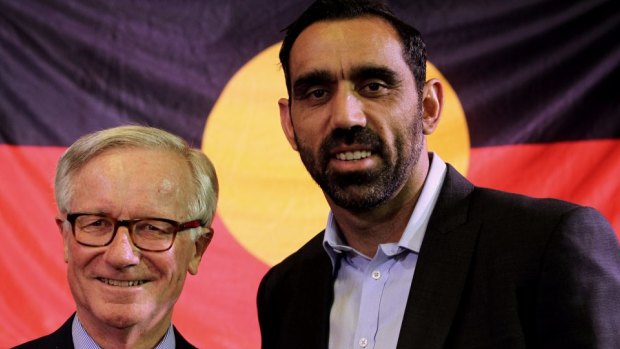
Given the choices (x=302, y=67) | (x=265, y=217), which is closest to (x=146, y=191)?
(x=302, y=67)

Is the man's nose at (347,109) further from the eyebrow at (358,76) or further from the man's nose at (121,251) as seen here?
the man's nose at (121,251)

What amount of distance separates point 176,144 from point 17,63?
145cm

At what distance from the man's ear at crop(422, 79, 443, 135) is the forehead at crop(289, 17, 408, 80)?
0.09 m

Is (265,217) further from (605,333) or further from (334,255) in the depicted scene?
(605,333)

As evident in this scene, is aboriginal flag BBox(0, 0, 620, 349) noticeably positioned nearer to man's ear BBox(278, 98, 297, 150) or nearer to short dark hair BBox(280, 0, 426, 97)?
man's ear BBox(278, 98, 297, 150)

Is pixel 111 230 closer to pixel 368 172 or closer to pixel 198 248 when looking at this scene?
pixel 198 248

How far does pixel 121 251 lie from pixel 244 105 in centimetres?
149

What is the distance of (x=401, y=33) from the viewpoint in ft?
6.18

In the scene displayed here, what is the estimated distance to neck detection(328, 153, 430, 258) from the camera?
6.09ft


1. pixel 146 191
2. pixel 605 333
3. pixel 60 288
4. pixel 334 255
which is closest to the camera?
pixel 605 333

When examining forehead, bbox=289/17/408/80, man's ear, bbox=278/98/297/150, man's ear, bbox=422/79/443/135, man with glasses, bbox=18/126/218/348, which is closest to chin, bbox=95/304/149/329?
man with glasses, bbox=18/126/218/348

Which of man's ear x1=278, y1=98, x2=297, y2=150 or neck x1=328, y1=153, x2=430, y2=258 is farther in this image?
man's ear x1=278, y1=98, x2=297, y2=150

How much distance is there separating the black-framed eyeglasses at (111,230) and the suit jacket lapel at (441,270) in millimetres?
552

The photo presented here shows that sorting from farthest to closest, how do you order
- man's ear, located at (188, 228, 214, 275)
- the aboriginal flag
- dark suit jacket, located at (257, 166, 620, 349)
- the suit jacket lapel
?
the aboriginal flag, man's ear, located at (188, 228, 214, 275), the suit jacket lapel, dark suit jacket, located at (257, 166, 620, 349)
